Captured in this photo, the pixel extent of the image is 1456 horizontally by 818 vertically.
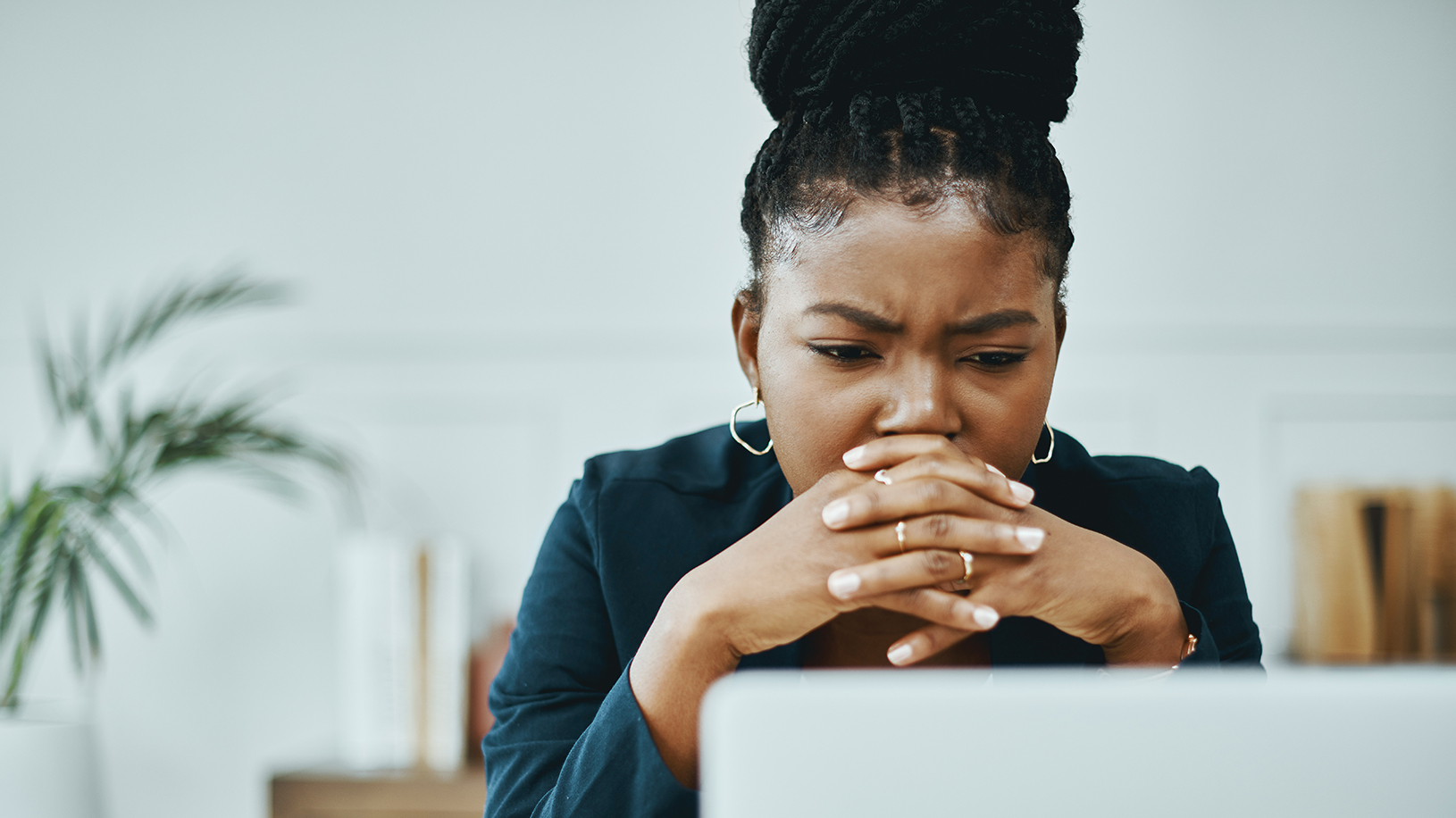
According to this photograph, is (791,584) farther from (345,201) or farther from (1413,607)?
(345,201)

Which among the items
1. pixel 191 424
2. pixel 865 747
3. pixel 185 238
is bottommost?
pixel 865 747

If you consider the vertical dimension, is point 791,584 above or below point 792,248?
below

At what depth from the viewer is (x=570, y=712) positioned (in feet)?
3.02

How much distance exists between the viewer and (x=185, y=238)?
2305 mm

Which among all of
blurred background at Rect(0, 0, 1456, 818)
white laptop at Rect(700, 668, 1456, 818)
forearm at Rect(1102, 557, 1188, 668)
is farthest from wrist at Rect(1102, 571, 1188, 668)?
blurred background at Rect(0, 0, 1456, 818)

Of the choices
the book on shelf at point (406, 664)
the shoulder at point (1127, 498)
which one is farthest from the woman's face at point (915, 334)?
the book on shelf at point (406, 664)

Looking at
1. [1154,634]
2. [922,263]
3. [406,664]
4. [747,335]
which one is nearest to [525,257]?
[406,664]

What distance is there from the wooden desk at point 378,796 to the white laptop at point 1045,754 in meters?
1.65

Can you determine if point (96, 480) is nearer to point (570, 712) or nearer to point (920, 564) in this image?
point (570, 712)

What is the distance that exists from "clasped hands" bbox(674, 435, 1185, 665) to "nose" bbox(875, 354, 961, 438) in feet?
0.06

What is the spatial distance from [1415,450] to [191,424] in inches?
95.7

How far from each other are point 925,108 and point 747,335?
0.84 ft

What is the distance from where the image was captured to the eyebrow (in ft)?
2.53

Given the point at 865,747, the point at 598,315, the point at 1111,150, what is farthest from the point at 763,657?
the point at 1111,150
